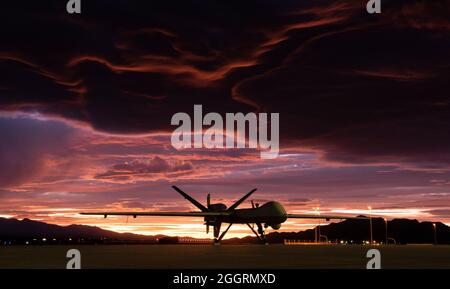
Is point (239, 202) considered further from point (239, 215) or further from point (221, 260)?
point (221, 260)

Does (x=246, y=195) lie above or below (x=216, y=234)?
above

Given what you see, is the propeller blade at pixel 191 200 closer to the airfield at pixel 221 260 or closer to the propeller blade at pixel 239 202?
the propeller blade at pixel 239 202

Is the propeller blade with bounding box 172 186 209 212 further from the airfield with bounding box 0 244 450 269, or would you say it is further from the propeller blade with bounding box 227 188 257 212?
the airfield with bounding box 0 244 450 269

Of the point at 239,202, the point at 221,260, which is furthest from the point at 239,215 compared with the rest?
the point at 221,260

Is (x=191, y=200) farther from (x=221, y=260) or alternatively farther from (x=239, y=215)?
(x=221, y=260)

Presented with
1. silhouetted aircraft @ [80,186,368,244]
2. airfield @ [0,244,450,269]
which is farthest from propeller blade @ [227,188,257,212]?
airfield @ [0,244,450,269]

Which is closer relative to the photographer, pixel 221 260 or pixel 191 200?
pixel 221 260

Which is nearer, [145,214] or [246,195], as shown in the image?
[145,214]
